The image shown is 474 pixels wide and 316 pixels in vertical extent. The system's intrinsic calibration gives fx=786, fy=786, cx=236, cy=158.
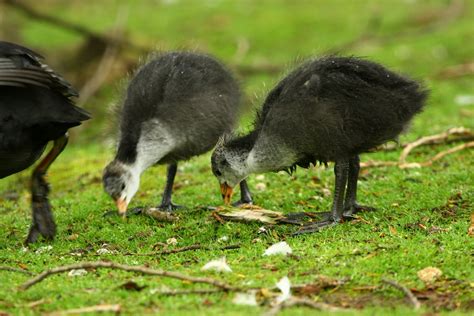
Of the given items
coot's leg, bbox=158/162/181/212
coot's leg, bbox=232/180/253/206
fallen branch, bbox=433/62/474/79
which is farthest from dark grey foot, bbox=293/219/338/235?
fallen branch, bbox=433/62/474/79

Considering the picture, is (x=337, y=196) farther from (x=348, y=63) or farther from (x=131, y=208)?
(x=131, y=208)

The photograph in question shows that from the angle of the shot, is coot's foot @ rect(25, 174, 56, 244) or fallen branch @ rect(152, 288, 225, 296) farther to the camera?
coot's foot @ rect(25, 174, 56, 244)

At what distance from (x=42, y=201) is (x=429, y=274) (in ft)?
11.9

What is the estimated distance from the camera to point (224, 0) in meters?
25.3

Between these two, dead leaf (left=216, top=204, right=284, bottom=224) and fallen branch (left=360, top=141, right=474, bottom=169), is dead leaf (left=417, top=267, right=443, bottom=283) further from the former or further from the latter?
fallen branch (left=360, top=141, right=474, bottom=169)

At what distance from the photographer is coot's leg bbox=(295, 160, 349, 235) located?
22.7ft

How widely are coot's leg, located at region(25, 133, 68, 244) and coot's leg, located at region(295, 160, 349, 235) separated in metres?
2.30

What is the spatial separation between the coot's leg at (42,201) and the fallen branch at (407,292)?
127 inches

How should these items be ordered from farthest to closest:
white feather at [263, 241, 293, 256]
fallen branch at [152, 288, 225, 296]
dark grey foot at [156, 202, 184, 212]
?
dark grey foot at [156, 202, 184, 212] < white feather at [263, 241, 293, 256] < fallen branch at [152, 288, 225, 296]

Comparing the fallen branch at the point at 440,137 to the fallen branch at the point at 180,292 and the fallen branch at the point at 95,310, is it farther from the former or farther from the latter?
the fallen branch at the point at 95,310

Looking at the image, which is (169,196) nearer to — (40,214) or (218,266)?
(40,214)

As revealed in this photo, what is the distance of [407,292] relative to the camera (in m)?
5.19

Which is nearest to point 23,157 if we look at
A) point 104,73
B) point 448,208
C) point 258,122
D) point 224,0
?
point 258,122

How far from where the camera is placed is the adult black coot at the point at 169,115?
687 centimetres
